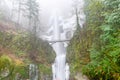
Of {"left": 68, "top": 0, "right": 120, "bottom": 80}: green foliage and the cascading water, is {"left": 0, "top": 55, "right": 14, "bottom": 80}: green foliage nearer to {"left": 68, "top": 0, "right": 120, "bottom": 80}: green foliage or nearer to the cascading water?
{"left": 68, "top": 0, "right": 120, "bottom": 80}: green foliage

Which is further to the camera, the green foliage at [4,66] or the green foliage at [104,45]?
the green foliage at [4,66]

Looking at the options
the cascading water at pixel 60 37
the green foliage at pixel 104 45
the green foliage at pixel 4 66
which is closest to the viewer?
the green foliage at pixel 104 45

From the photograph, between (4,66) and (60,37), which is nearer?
(4,66)

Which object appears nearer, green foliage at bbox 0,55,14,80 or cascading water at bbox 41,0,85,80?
green foliage at bbox 0,55,14,80

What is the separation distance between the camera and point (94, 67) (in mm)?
14664

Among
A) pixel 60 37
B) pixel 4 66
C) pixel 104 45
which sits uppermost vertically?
pixel 60 37

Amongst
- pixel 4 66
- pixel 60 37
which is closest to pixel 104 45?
pixel 4 66

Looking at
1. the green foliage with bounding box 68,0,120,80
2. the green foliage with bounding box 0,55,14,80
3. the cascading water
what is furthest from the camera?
the cascading water

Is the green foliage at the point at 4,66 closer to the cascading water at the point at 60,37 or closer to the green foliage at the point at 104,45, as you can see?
the green foliage at the point at 104,45

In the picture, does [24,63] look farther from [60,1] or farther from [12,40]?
[60,1]

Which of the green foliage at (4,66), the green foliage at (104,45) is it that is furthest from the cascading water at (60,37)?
the green foliage at (4,66)

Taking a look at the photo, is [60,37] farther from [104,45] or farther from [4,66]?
[4,66]

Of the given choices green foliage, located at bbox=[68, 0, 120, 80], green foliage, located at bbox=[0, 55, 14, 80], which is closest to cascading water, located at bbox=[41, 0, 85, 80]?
green foliage, located at bbox=[68, 0, 120, 80]

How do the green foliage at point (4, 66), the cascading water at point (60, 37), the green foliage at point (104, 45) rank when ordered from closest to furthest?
the green foliage at point (104, 45), the green foliage at point (4, 66), the cascading water at point (60, 37)
